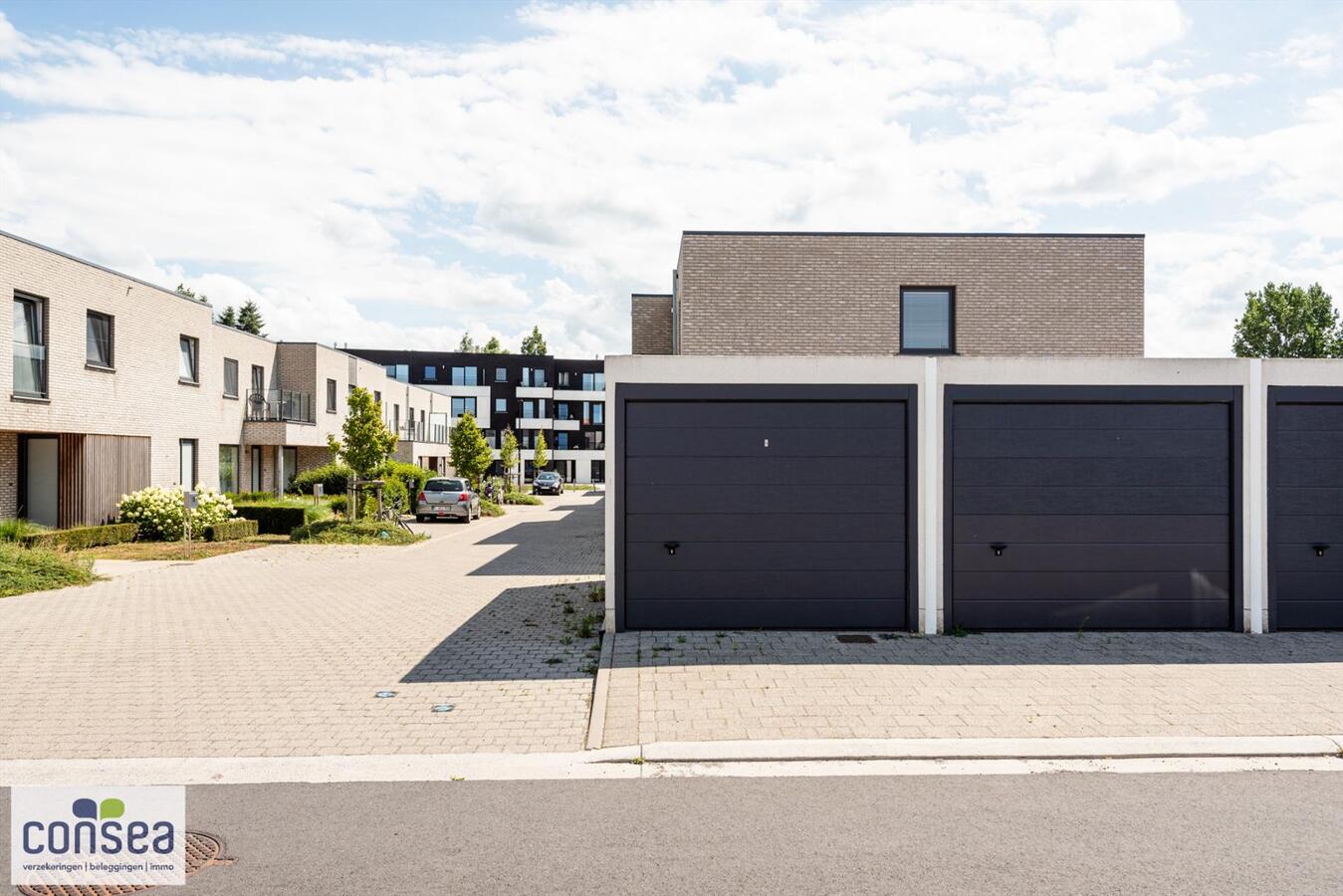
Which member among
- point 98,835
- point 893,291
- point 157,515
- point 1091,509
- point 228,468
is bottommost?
point 98,835

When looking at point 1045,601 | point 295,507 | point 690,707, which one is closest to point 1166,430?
point 1045,601

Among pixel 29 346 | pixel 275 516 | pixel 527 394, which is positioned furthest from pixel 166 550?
pixel 527 394

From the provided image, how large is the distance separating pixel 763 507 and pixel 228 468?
2345 centimetres

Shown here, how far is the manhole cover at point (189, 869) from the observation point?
162 inches

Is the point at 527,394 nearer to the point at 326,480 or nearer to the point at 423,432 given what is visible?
the point at 423,432

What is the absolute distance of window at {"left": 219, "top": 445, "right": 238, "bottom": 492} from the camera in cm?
2723

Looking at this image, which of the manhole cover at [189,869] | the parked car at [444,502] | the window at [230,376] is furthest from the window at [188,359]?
the manhole cover at [189,869]

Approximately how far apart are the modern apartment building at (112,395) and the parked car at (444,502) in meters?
5.19

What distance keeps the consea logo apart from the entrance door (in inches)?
656

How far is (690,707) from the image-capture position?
689 centimetres

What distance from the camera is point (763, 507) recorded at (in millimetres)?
9922

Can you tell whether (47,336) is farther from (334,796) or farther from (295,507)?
(334,796)

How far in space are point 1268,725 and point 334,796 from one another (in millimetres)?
6636

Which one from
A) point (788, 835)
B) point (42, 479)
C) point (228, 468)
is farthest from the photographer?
point (228, 468)
